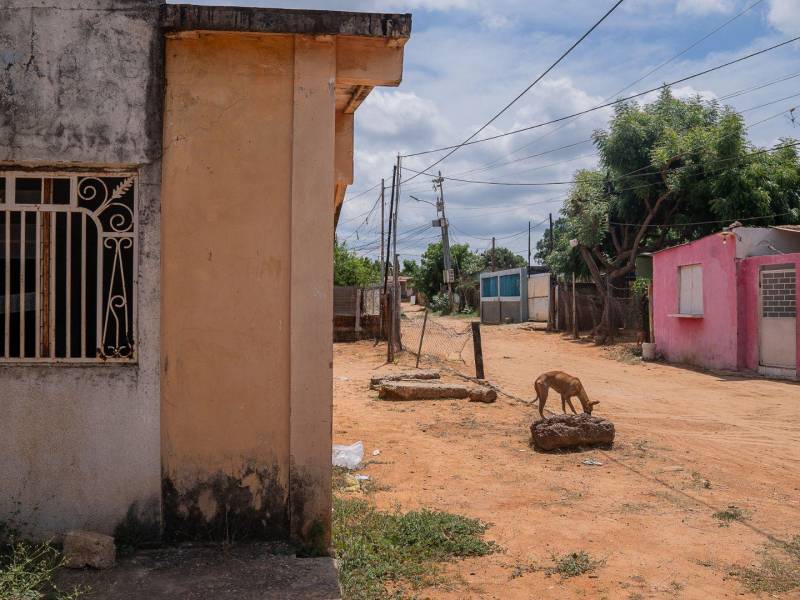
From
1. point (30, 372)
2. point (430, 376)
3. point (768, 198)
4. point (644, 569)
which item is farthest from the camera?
point (768, 198)

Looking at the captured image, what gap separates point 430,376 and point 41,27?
33.1ft

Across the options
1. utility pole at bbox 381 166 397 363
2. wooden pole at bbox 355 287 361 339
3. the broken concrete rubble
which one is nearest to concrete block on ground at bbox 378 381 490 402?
the broken concrete rubble

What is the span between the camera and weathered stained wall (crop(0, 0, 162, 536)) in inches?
167

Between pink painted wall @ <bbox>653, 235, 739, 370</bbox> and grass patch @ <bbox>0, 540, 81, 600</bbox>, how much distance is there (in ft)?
48.5

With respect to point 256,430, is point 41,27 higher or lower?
higher

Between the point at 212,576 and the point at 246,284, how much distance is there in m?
A: 1.61

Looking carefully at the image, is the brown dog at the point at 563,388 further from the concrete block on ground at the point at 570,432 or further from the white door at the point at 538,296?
the white door at the point at 538,296

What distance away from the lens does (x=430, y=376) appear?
1357 cm

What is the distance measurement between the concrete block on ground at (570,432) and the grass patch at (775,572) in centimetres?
316

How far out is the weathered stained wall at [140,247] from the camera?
423 centimetres

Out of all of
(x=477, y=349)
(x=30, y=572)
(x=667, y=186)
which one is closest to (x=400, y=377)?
(x=477, y=349)

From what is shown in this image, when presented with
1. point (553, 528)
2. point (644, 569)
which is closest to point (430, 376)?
point (553, 528)

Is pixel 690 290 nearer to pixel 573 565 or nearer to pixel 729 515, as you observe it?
pixel 729 515

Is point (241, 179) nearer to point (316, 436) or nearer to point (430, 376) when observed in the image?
point (316, 436)
